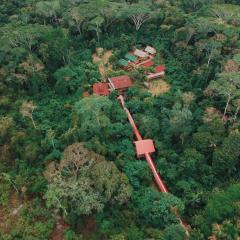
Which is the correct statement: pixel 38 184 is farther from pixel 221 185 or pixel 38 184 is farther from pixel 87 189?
pixel 221 185

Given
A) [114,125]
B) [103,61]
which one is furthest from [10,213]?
[103,61]

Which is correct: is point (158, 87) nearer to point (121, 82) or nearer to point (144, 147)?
point (121, 82)

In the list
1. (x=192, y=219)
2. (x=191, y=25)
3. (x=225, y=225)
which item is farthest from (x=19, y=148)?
(x=191, y=25)

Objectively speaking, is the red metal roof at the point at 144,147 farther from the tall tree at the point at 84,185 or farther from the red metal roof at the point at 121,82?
the red metal roof at the point at 121,82

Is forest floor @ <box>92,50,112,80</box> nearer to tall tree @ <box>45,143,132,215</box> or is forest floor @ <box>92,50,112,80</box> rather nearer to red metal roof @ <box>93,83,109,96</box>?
red metal roof @ <box>93,83,109,96</box>

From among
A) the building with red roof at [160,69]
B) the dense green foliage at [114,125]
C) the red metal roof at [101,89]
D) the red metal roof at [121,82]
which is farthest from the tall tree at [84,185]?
the building with red roof at [160,69]

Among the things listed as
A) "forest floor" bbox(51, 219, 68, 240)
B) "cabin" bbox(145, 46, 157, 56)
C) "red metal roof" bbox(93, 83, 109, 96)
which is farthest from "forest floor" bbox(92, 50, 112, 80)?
"forest floor" bbox(51, 219, 68, 240)
